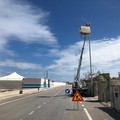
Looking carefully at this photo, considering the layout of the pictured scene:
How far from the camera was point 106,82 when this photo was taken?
3466cm

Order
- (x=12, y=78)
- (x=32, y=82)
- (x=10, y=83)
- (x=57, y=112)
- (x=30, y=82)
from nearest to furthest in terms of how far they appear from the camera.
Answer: (x=57, y=112), (x=10, y=83), (x=32, y=82), (x=30, y=82), (x=12, y=78)

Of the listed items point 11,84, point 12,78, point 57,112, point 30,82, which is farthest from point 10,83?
point 57,112

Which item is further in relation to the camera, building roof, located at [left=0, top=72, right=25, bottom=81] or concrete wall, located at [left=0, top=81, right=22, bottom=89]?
building roof, located at [left=0, top=72, right=25, bottom=81]

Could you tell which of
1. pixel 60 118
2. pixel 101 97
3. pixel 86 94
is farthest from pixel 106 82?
pixel 60 118

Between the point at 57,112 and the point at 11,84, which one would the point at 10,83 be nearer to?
the point at 11,84

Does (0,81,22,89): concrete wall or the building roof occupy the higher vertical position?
the building roof

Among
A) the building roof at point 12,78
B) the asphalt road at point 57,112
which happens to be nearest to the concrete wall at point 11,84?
the building roof at point 12,78

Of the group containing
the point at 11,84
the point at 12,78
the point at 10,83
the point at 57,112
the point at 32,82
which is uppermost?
the point at 12,78

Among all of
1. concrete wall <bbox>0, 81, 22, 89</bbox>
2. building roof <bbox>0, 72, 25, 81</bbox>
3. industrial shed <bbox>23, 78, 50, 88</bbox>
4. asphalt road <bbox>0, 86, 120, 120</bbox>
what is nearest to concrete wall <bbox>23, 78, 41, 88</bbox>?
industrial shed <bbox>23, 78, 50, 88</bbox>

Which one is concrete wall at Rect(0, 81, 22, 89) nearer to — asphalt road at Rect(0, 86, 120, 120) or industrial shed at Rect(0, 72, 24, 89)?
industrial shed at Rect(0, 72, 24, 89)

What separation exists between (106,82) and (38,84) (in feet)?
340

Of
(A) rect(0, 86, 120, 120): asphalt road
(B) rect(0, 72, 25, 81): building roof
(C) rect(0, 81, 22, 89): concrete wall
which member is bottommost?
(A) rect(0, 86, 120, 120): asphalt road

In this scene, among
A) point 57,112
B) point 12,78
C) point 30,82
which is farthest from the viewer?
point 12,78

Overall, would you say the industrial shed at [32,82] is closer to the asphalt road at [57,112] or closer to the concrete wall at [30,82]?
the concrete wall at [30,82]
